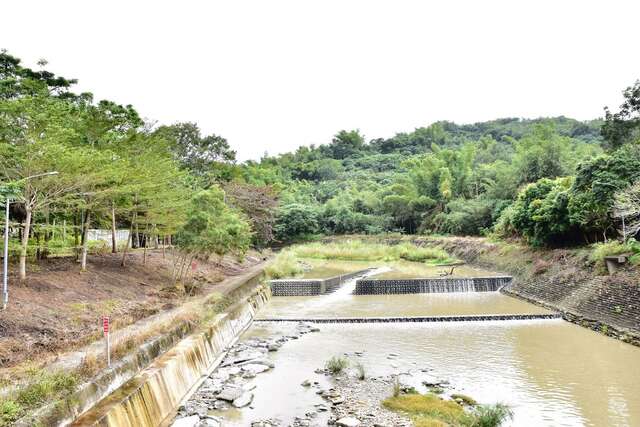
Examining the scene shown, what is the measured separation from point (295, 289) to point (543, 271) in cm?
1229

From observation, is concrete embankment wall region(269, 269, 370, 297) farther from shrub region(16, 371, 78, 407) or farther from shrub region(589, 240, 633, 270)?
shrub region(16, 371, 78, 407)

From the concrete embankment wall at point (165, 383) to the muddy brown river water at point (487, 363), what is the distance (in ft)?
4.16

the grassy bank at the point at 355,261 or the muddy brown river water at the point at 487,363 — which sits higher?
the grassy bank at the point at 355,261

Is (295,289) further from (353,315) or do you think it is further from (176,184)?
(176,184)

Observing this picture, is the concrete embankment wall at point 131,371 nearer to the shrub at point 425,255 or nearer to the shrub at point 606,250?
the shrub at point 606,250

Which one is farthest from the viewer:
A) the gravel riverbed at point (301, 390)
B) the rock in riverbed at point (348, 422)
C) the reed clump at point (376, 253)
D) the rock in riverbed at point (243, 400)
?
the reed clump at point (376, 253)

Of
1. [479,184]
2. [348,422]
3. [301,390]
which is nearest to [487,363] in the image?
[301,390]

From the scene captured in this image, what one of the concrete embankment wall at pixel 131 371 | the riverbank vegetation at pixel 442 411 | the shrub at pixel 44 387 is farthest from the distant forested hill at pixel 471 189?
the shrub at pixel 44 387

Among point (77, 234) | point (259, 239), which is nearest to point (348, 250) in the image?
point (259, 239)

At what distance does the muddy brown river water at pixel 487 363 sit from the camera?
29.8 ft

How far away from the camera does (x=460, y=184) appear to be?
4841 cm

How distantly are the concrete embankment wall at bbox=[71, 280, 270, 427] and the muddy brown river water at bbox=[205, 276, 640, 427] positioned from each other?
127cm

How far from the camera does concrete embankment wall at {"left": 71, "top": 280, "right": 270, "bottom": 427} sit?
269 inches

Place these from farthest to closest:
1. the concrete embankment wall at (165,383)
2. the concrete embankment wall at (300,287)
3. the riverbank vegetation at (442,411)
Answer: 1. the concrete embankment wall at (300,287)
2. the riverbank vegetation at (442,411)
3. the concrete embankment wall at (165,383)
